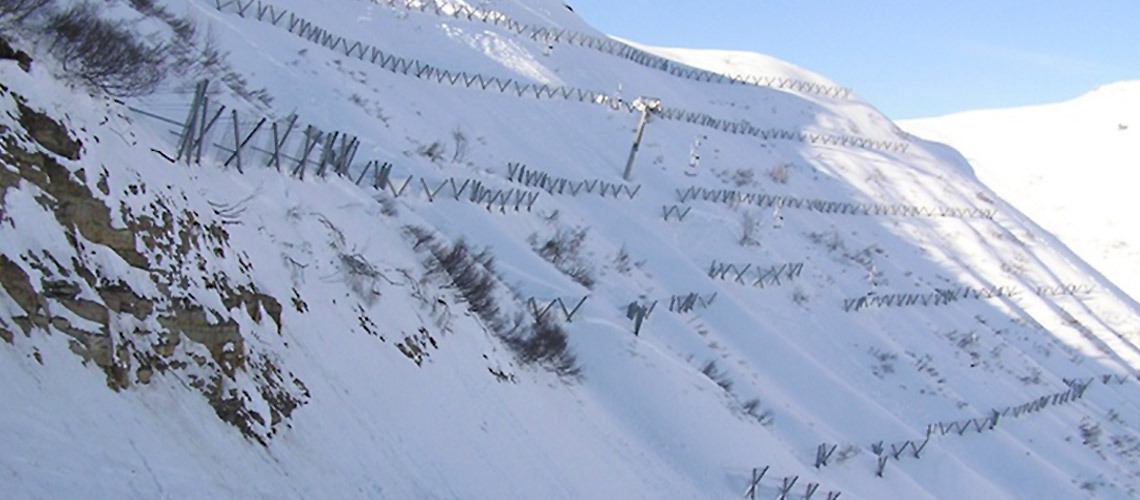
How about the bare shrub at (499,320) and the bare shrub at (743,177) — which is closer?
the bare shrub at (499,320)

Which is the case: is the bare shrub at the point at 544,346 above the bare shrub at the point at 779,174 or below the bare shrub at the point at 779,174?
below

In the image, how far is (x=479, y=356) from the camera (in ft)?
47.7

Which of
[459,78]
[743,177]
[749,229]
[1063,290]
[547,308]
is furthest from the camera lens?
[1063,290]

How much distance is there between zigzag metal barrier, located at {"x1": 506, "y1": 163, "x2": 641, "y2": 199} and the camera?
3048cm

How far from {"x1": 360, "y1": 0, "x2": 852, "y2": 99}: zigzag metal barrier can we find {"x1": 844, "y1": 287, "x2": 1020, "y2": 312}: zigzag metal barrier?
2228cm

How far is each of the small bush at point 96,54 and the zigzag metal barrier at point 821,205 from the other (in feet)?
83.5

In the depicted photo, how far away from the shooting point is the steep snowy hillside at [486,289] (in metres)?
7.84

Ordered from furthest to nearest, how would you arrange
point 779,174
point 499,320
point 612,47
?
point 612,47 → point 779,174 → point 499,320

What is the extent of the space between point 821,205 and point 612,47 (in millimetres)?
18025

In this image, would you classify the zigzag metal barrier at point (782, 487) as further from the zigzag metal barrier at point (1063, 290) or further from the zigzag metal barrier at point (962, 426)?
the zigzag metal barrier at point (1063, 290)

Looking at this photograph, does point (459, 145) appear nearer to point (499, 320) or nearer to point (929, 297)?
point (499, 320)

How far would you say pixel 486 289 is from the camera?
1755 cm

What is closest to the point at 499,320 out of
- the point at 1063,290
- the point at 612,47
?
the point at 1063,290

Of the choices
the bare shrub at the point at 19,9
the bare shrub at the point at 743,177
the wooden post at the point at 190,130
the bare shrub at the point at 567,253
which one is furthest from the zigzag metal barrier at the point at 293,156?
the bare shrub at the point at 743,177
